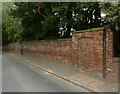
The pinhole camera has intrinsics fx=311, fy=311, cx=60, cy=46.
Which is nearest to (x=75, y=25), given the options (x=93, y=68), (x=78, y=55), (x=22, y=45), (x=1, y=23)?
(x=78, y=55)

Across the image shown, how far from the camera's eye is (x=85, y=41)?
18328 millimetres

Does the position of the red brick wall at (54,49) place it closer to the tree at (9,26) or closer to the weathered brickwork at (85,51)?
the weathered brickwork at (85,51)

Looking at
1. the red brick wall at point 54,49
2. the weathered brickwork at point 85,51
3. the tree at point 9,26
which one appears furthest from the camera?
the tree at point 9,26

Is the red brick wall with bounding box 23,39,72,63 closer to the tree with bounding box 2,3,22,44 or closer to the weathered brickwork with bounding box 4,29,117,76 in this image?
the weathered brickwork with bounding box 4,29,117,76

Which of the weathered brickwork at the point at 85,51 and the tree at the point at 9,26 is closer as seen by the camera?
the weathered brickwork at the point at 85,51

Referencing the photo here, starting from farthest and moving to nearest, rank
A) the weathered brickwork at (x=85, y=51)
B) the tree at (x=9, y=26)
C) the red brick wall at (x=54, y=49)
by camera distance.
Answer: the tree at (x=9, y=26), the red brick wall at (x=54, y=49), the weathered brickwork at (x=85, y=51)

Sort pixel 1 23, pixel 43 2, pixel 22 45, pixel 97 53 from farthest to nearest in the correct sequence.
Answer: pixel 1 23 < pixel 22 45 < pixel 43 2 < pixel 97 53

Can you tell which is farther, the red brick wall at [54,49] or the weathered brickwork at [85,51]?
the red brick wall at [54,49]

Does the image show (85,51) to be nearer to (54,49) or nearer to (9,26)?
(54,49)

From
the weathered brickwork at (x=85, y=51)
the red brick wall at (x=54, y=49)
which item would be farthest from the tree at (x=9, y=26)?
the weathered brickwork at (x=85, y=51)

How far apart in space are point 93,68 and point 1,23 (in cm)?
4978

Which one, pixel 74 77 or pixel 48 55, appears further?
pixel 48 55

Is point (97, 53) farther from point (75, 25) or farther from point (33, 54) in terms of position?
point (33, 54)

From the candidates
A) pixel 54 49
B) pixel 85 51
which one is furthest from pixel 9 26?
pixel 85 51
